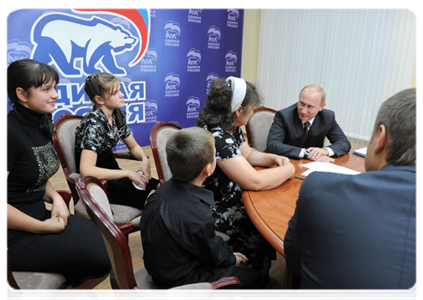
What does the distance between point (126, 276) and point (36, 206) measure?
72 cm

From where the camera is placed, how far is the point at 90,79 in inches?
84.9

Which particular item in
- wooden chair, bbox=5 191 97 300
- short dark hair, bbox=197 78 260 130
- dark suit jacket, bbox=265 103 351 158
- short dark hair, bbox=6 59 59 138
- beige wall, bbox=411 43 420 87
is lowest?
wooden chair, bbox=5 191 97 300

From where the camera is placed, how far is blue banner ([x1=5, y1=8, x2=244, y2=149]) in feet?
12.0

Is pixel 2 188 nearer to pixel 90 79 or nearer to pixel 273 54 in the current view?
pixel 90 79

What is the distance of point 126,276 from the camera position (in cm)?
115

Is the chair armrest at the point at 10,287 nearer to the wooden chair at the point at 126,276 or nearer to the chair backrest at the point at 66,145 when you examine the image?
the wooden chair at the point at 126,276

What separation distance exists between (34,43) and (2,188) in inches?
112

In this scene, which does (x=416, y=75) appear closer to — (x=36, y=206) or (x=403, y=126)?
(x=403, y=126)

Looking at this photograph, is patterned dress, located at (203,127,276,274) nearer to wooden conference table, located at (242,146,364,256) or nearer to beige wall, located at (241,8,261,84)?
wooden conference table, located at (242,146,364,256)

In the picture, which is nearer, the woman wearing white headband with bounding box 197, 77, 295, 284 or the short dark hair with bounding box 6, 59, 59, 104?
the short dark hair with bounding box 6, 59, 59, 104

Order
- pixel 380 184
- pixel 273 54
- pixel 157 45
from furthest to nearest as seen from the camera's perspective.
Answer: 1. pixel 273 54
2. pixel 157 45
3. pixel 380 184

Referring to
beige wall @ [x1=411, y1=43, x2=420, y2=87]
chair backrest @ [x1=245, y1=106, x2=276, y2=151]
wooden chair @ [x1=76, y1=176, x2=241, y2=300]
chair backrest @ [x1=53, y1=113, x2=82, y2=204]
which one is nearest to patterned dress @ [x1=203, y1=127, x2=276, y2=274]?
wooden chair @ [x1=76, y1=176, x2=241, y2=300]

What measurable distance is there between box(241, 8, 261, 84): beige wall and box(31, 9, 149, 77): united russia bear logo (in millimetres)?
1849

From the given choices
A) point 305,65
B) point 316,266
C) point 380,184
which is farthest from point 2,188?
point 305,65
